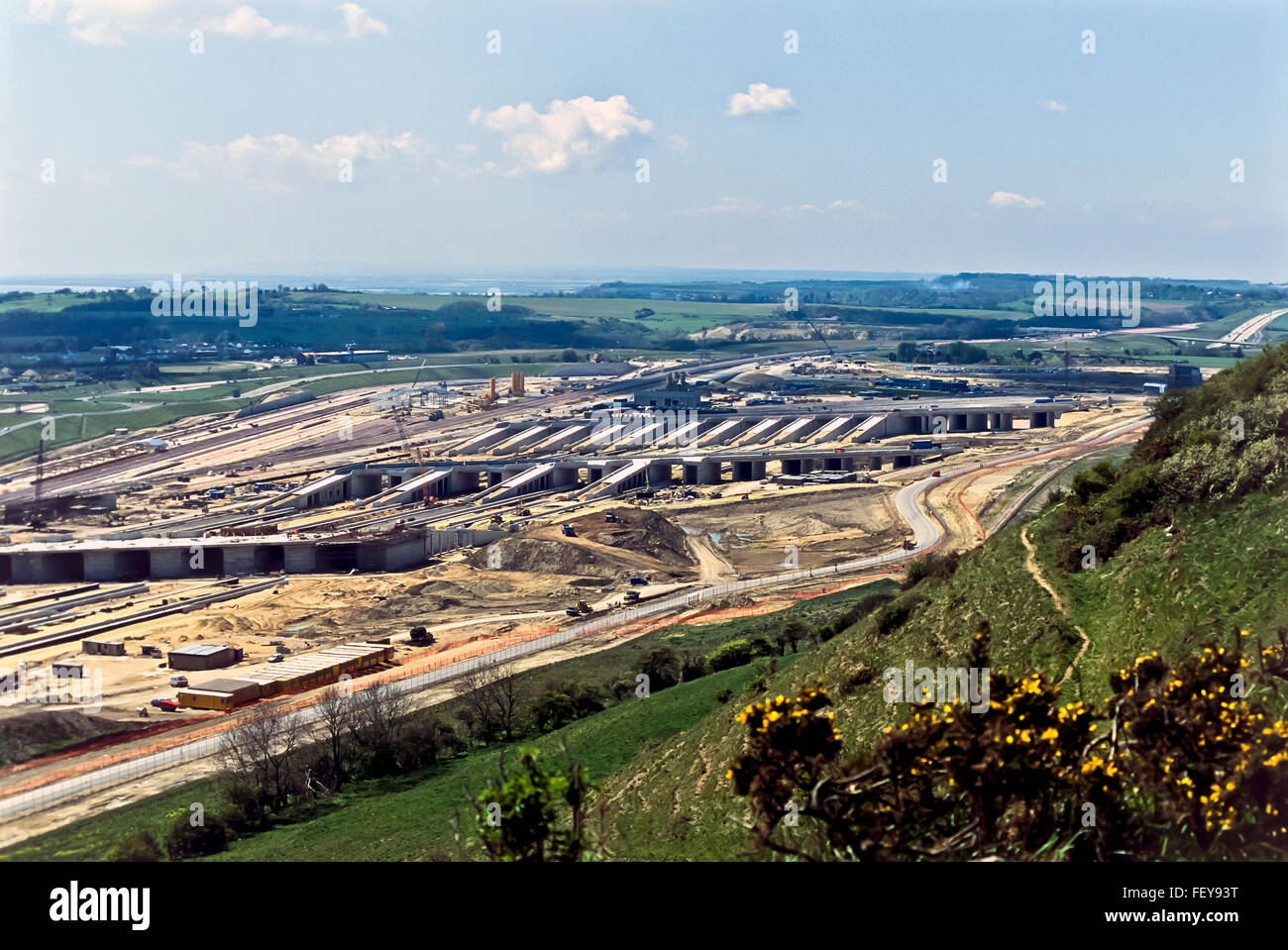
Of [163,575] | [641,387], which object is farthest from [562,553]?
[641,387]

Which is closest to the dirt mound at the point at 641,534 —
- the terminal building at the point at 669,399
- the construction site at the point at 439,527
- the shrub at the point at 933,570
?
the construction site at the point at 439,527

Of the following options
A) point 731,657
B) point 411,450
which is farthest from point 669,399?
point 731,657

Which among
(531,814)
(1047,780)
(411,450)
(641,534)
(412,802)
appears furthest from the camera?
(411,450)

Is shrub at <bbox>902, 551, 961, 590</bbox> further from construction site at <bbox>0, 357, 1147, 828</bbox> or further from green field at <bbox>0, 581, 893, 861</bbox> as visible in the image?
construction site at <bbox>0, 357, 1147, 828</bbox>

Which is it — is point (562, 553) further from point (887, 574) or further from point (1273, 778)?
point (1273, 778)

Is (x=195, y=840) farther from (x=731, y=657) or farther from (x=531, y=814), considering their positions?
(x=531, y=814)

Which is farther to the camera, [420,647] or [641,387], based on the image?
[641,387]

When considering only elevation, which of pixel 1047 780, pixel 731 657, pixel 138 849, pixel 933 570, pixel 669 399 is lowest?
pixel 138 849

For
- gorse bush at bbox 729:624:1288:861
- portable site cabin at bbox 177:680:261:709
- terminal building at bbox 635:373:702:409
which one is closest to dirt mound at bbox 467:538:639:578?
portable site cabin at bbox 177:680:261:709

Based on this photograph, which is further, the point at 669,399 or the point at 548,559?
the point at 669,399
